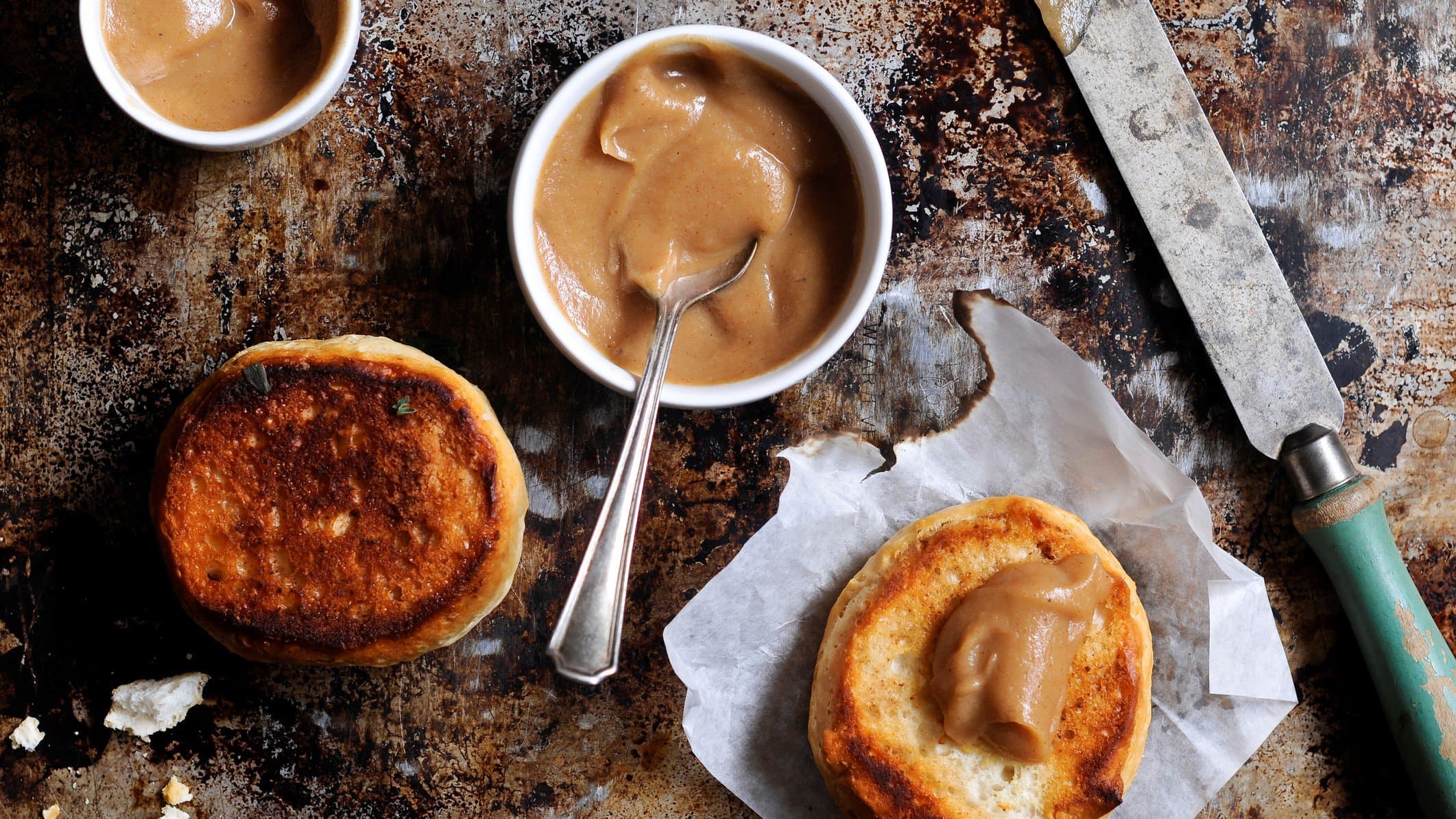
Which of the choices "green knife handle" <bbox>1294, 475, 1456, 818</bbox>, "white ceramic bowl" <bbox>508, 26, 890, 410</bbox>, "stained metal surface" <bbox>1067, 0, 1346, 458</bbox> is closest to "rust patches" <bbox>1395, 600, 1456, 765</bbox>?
"green knife handle" <bbox>1294, 475, 1456, 818</bbox>

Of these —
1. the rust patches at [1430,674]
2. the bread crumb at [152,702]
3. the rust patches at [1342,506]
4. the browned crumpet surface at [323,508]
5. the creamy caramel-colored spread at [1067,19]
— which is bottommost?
the bread crumb at [152,702]

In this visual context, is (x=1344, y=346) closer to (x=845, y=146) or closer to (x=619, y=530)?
(x=845, y=146)

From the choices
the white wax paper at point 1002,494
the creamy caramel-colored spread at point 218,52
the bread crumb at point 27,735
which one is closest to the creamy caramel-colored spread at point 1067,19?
the white wax paper at point 1002,494

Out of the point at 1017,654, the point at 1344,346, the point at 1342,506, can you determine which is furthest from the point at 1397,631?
the point at 1017,654

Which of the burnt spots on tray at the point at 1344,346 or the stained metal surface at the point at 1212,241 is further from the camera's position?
the burnt spots on tray at the point at 1344,346

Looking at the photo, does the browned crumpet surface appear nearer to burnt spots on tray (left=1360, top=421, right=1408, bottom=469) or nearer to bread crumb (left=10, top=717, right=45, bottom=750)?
bread crumb (left=10, top=717, right=45, bottom=750)

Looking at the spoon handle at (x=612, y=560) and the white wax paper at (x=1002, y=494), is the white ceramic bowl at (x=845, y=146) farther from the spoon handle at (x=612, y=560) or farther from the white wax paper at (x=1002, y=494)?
the white wax paper at (x=1002, y=494)
